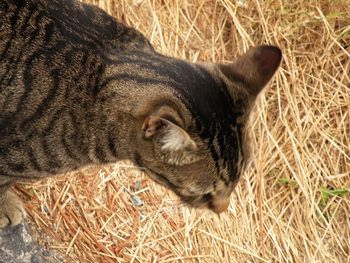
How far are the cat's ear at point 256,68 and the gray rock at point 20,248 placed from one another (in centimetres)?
89

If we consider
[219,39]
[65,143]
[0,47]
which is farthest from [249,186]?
[0,47]

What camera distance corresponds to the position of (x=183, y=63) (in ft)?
5.61

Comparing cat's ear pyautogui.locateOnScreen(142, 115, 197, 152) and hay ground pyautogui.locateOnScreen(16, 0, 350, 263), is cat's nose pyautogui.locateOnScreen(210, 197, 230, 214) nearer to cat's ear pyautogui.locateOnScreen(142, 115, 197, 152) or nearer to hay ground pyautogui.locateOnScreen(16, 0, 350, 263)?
cat's ear pyautogui.locateOnScreen(142, 115, 197, 152)

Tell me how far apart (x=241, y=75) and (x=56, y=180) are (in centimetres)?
87

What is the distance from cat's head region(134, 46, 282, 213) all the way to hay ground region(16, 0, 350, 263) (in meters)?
0.53

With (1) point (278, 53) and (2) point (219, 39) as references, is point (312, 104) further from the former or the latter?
(1) point (278, 53)

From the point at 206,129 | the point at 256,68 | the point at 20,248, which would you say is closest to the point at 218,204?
the point at 206,129

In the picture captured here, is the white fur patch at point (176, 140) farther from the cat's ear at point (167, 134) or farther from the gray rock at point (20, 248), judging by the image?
the gray rock at point (20, 248)

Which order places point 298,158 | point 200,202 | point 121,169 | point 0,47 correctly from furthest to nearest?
point 298,158, point 121,169, point 200,202, point 0,47

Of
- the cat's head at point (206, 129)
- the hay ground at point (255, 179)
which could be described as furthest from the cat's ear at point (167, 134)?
the hay ground at point (255, 179)

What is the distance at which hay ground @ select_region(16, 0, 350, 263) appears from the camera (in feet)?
7.39

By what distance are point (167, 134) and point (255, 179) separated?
1125mm

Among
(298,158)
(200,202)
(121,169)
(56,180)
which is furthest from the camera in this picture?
(298,158)

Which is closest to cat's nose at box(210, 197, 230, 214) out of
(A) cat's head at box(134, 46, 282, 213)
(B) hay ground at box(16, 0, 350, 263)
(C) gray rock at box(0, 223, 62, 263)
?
(A) cat's head at box(134, 46, 282, 213)
